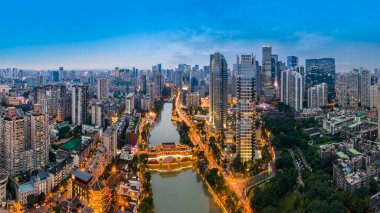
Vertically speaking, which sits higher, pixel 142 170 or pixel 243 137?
pixel 243 137

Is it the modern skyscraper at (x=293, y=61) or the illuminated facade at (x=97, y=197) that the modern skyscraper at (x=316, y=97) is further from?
the illuminated facade at (x=97, y=197)

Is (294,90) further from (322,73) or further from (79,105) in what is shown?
(79,105)

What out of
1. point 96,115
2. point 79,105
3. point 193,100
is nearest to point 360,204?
point 96,115

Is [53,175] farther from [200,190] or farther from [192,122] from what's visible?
[192,122]

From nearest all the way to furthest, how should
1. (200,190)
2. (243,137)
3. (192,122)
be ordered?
(200,190) → (243,137) → (192,122)

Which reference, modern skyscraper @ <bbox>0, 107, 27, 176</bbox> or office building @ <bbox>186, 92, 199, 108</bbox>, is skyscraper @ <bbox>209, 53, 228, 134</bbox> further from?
modern skyscraper @ <bbox>0, 107, 27, 176</bbox>

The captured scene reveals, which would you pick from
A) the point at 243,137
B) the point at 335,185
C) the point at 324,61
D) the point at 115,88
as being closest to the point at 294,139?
the point at 243,137

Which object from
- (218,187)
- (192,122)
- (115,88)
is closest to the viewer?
(218,187)

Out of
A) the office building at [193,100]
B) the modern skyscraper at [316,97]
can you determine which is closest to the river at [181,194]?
the modern skyscraper at [316,97]
